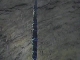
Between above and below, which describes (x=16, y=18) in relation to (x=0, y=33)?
above

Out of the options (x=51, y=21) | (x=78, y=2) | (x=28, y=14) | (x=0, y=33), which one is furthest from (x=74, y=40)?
(x=0, y=33)

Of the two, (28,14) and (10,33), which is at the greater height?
(28,14)

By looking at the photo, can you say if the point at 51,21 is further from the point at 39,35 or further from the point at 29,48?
the point at 29,48

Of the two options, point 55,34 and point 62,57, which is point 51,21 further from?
point 62,57

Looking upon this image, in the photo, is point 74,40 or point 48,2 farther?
point 48,2

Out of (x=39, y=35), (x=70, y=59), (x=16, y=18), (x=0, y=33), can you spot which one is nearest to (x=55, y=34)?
(x=39, y=35)

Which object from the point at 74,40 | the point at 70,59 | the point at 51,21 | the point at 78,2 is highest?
the point at 78,2
